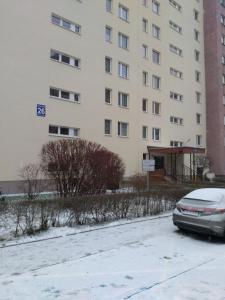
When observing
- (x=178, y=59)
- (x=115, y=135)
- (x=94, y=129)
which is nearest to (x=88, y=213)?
(x=94, y=129)

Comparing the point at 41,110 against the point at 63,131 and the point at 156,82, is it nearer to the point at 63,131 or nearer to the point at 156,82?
the point at 63,131

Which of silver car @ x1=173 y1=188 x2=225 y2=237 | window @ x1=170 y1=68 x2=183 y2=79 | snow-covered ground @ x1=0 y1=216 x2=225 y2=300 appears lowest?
snow-covered ground @ x1=0 y1=216 x2=225 y2=300

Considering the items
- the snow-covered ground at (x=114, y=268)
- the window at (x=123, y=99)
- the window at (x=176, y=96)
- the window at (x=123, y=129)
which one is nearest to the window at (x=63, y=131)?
the window at (x=123, y=129)

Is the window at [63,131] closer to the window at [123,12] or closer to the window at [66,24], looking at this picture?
the window at [66,24]

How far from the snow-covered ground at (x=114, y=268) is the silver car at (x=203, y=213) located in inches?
14.0

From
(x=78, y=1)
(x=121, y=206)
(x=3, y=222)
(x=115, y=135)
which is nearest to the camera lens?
(x=3, y=222)

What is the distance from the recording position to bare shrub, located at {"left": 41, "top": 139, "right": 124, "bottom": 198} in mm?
14586

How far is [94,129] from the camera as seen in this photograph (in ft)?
82.2

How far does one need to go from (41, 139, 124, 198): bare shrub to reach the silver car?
5.24 meters

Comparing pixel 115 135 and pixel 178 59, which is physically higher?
pixel 178 59

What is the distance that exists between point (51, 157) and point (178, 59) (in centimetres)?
2402

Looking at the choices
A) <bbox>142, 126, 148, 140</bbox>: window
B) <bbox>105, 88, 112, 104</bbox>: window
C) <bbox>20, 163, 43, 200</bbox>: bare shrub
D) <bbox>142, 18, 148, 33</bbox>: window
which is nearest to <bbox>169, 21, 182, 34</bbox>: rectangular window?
<bbox>142, 18, 148, 33</bbox>: window

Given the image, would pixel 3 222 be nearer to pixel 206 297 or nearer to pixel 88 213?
pixel 88 213

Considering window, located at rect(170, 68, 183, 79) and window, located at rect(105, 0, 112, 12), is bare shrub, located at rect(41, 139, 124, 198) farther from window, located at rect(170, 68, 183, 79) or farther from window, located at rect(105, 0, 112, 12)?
window, located at rect(170, 68, 183, 79)
